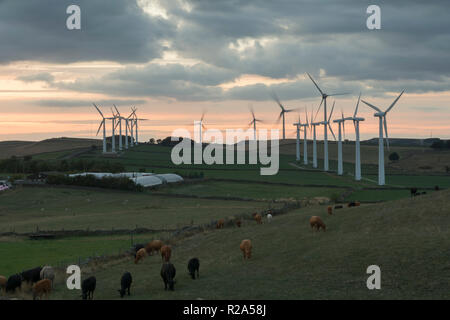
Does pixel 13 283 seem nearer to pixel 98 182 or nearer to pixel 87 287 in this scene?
pixel 87 287

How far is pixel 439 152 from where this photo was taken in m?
197

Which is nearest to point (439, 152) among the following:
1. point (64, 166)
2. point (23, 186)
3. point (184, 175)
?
point (184, 175)

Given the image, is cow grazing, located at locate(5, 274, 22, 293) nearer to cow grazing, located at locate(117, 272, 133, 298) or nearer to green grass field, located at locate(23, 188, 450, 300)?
green grass field, located at locate(23, 188, 450, 300)

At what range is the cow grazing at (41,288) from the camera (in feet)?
92.3

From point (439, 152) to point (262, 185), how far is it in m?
110

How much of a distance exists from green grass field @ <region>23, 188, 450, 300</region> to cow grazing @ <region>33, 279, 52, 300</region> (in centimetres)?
59

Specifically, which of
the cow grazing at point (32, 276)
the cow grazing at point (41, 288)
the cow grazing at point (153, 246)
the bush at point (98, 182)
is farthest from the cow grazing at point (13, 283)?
the bush at point (98, 182)

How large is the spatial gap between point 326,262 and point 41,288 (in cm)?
1526

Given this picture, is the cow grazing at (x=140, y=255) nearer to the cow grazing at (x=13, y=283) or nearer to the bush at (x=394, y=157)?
the cow grazing at (x=13, y=283)

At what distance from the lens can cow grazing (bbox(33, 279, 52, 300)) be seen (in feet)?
92.3

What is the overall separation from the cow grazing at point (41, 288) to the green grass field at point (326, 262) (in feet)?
1.94

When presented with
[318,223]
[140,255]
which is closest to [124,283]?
[140,255]

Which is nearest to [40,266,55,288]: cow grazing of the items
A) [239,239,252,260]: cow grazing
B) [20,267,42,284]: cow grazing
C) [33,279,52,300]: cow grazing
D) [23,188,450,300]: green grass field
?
[20,267,42,284]: cow grazing
